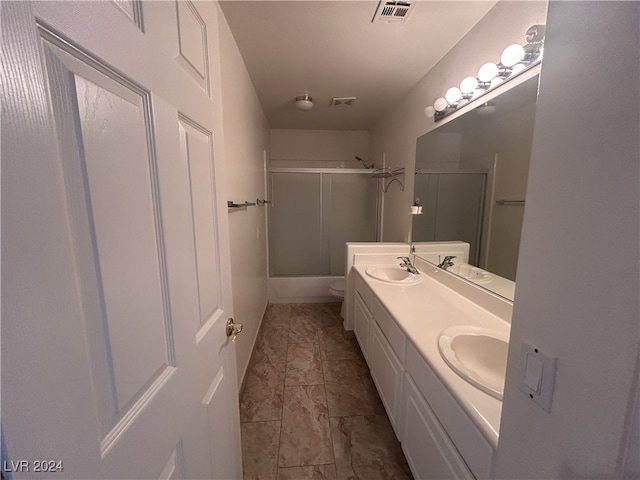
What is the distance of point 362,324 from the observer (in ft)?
6.71

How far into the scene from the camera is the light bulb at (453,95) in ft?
5.14

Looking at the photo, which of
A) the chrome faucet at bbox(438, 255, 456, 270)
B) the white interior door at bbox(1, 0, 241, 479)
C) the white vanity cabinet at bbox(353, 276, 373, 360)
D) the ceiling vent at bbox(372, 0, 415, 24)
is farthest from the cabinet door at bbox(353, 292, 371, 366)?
the ceiling vent at bbox(372, 0, 415, 24)

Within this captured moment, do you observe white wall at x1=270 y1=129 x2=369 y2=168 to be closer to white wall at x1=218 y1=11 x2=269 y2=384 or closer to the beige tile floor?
white wall at x1=218 y1=11 x2=269 y2=384

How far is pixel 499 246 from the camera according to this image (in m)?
1.30

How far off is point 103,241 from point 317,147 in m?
3.61

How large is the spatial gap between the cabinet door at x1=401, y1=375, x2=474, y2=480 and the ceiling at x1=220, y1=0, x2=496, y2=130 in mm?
1971

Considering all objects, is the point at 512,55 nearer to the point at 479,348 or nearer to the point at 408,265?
the point at 479,348

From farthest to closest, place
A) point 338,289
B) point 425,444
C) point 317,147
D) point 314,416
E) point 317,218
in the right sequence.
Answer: point 317,147
point 317,218
point 338,289
point 314,416
point 425,444

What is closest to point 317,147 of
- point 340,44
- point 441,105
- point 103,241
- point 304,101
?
point 304,101

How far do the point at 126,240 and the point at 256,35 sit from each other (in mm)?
1720

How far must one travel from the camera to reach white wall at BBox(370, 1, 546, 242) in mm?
1201

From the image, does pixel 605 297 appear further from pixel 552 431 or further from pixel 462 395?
pixel 462 395

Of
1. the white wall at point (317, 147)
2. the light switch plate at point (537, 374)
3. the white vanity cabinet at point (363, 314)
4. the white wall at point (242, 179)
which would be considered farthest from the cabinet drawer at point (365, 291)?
the white wall at point (317, 147)

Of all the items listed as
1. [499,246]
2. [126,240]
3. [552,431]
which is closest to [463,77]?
[499,246]
